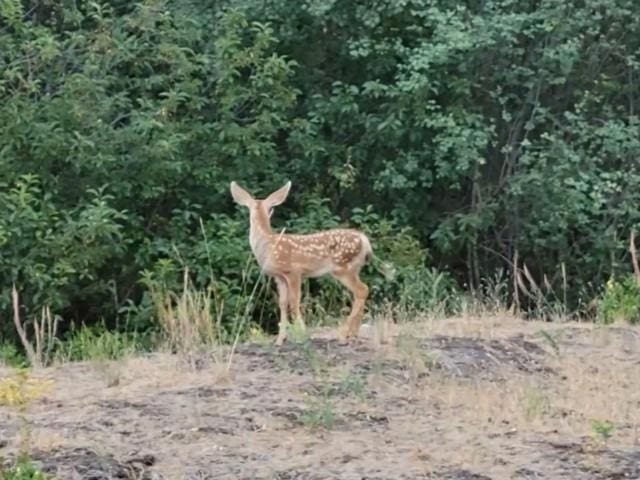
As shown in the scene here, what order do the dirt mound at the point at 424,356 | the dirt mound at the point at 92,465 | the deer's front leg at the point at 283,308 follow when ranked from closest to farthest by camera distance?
the dirt mound at the point at 92,465, the dirt mound at the point at 424,356, the deer's front leg at the point at 283,308

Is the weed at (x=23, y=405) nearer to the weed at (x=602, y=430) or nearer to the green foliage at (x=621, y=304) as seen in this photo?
the weed at (x=602, y=430)

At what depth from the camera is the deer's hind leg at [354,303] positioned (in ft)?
33.9

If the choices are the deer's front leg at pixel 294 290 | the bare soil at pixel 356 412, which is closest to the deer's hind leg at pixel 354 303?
the bare soil at pixel 356 412

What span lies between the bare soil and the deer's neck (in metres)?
0.74

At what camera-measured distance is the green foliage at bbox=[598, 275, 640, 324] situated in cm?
1216

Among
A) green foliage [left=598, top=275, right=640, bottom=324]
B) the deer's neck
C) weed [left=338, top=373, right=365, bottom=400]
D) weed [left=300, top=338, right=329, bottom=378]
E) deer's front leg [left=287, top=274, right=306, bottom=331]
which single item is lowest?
green foliage [left=598, top=275, right=640, bottom=324]

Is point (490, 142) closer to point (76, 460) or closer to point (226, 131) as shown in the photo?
point (226, 131)

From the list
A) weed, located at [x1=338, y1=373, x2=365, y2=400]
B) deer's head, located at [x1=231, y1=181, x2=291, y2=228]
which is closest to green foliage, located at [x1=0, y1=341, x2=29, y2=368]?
deer's head, located at [x1=231, y1=181, x2=291, y2=228]

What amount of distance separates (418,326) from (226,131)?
4664 mm

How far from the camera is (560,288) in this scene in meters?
16.4

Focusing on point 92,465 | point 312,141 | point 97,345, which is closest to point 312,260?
point 97,345

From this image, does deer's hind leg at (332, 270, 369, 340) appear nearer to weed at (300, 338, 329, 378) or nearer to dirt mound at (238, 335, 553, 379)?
dirt mound at (238, 335, 553, 379)

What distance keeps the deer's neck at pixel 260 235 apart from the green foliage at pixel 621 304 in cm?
301

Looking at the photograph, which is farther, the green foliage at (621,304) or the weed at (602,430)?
the green foliage at (621,304)
